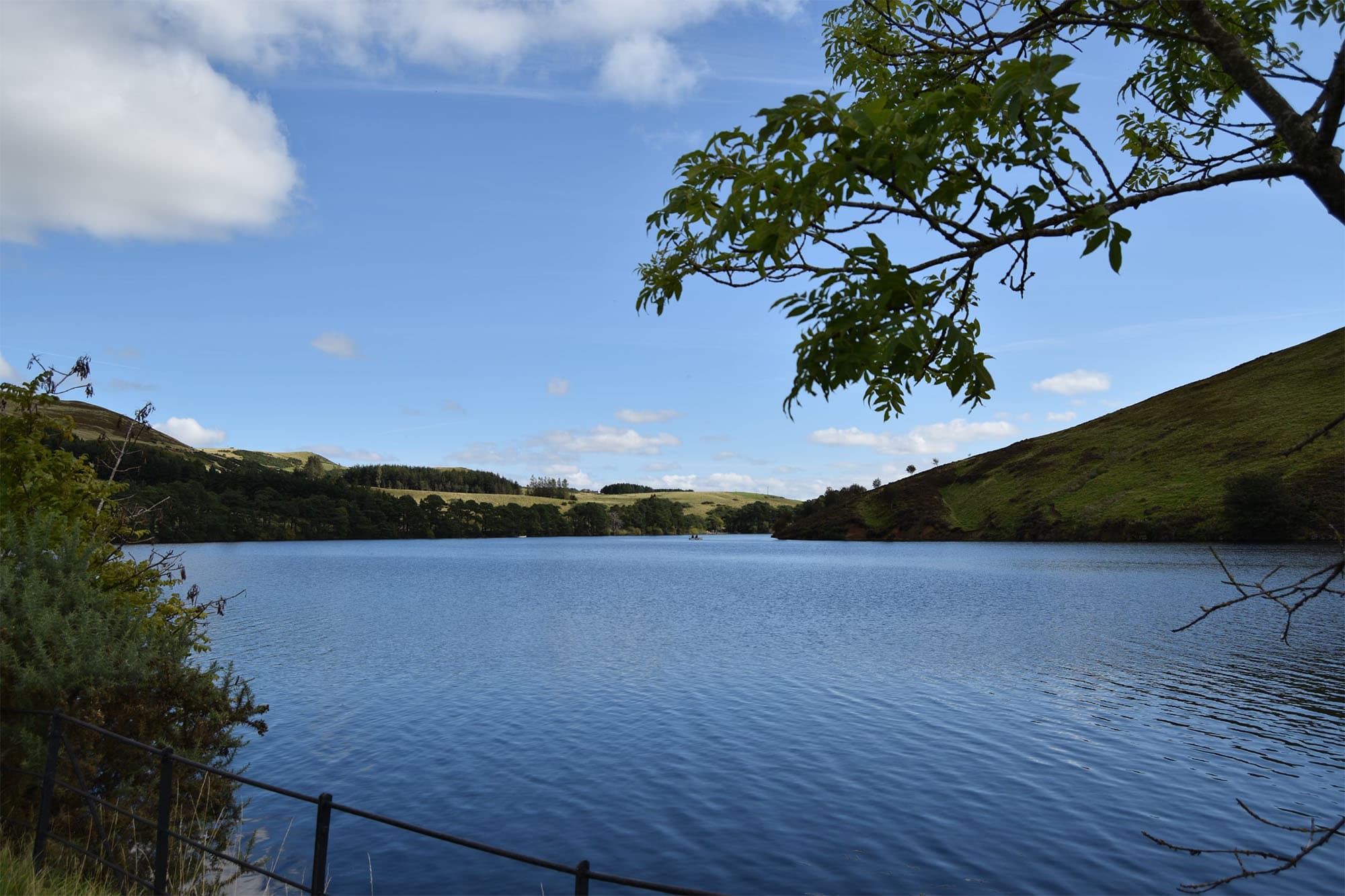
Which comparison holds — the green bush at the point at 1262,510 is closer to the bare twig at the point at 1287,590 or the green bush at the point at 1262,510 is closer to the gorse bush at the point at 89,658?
the bare twig at the point at 1287,590

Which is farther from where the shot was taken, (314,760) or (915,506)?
(915,506)

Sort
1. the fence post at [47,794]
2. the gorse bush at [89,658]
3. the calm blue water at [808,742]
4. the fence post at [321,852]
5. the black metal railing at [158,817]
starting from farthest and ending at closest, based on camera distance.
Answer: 1. the calm blue water at [808,742]
2. the gorse bush at [89,658]
3. the fence post at [47,794]
4. the black metal railing at [158,817]
5. the fence post at [321,852]

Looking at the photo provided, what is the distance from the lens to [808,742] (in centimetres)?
2255

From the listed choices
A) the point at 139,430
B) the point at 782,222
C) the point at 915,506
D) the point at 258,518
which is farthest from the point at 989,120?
the point at 258,518

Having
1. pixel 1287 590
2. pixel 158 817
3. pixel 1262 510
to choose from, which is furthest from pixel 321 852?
pixel 1262 510

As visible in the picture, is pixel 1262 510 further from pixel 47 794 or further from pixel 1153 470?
pixel 47 794

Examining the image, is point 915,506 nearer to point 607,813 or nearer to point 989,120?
point 607,813

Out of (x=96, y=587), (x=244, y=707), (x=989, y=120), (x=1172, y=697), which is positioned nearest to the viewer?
(x=989, y=120)

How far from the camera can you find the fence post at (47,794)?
29.4 ft

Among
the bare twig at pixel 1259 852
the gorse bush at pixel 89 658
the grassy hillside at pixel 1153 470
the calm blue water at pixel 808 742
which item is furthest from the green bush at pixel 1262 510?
the gorse bush at pixel 89 658

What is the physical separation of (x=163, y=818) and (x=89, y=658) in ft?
12.3

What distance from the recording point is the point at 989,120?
4.63 m

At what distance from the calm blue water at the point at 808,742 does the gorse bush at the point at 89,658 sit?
369cm

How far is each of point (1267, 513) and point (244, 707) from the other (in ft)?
389
